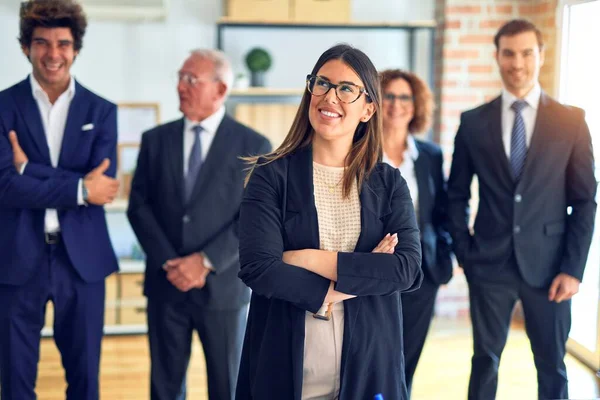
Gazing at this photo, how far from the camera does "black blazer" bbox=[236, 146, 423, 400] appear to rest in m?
2.08

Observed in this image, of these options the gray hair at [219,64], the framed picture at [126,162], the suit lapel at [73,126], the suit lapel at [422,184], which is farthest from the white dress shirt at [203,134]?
the framed picture at [126,162]

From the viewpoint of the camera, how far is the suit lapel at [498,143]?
3141mm

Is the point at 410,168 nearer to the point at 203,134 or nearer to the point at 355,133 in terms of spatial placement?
the point at 203,134

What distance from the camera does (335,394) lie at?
6.93ft

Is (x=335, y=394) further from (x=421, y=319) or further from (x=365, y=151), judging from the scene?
(x=421, y=319)

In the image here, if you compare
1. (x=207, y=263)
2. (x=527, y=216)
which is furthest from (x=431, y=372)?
(x=207, y=263)

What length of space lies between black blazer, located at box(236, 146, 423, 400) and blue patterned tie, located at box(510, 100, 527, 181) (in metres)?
1.09

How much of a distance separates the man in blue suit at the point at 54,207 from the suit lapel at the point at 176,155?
0.23m

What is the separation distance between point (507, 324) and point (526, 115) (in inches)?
33.3

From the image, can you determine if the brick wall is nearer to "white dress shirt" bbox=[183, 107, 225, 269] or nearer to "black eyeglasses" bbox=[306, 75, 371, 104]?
"white dress shirt" bbox=[183, 107, 225, 269]

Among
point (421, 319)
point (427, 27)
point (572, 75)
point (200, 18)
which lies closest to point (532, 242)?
point (421, 319)

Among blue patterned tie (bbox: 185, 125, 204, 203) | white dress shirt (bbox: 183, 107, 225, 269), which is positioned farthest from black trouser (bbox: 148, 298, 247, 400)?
white dress shirt (bbox: 183, 107, 225, 269)

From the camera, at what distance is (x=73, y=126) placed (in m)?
3.13

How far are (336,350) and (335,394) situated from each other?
120 mm
